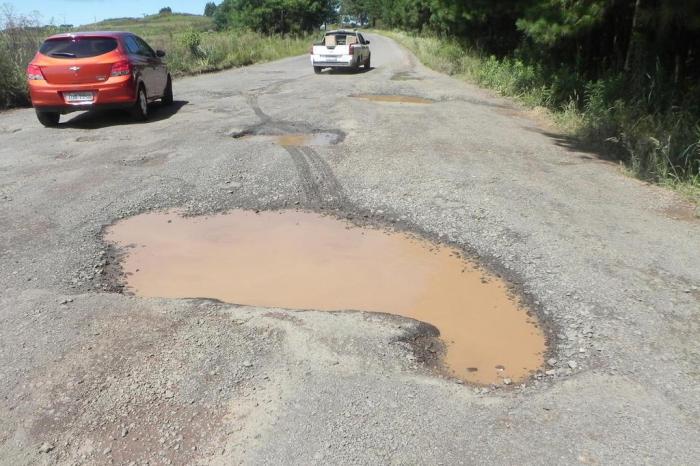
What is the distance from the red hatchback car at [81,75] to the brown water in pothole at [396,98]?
5.20 metres

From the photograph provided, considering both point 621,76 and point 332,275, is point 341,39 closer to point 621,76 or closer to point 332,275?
point 621,76

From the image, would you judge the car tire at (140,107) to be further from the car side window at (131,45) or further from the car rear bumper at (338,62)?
the car rear bumper at (338,62)

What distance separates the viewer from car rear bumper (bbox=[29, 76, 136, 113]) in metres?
9.79


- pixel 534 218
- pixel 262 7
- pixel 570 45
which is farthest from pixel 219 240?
pixel 262 7

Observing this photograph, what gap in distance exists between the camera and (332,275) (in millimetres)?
5020

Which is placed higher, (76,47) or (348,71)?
(76,47)

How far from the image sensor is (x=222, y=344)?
3.63 m

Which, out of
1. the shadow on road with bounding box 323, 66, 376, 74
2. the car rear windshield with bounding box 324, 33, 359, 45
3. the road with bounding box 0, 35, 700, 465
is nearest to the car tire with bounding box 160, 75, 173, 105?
the road with bounding box 0, 35, 700, 465

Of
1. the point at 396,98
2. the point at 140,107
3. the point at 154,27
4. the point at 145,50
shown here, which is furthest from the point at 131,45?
the point at 154,27

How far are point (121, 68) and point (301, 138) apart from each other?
3488 millimetres

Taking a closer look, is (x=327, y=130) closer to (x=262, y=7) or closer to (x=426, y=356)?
(x=426, y=356)

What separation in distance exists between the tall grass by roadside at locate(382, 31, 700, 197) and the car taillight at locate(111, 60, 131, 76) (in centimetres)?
788

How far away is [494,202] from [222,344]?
3672 mm

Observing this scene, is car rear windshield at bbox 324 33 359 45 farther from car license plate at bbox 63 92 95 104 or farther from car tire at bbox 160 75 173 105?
car license plate at bbox 63 92 95 104
